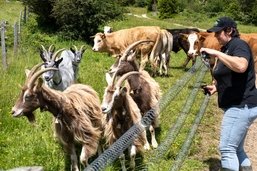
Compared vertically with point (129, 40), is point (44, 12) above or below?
below

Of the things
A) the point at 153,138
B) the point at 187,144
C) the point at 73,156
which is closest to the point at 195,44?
the point at 187,144

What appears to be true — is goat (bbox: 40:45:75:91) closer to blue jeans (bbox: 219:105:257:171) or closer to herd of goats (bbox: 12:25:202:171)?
herd of goats (bbox: 12:25:202:171)

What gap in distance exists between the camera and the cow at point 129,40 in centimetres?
1434

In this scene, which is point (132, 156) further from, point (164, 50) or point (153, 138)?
point (164, 50)

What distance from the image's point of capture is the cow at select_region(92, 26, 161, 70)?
14.3m

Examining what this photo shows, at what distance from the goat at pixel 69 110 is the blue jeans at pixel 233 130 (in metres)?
1.98

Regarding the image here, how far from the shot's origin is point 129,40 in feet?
49.3

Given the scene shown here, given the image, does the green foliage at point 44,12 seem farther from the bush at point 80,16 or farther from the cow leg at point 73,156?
the cow leg at point 73,156

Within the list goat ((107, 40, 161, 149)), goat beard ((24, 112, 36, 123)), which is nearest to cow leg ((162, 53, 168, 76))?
goat ((107, 40, 161, 149))

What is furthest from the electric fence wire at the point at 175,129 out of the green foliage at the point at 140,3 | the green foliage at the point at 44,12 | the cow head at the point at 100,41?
the green foliage at the point at 140,3

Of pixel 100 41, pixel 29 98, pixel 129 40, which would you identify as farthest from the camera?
pixel 100 41

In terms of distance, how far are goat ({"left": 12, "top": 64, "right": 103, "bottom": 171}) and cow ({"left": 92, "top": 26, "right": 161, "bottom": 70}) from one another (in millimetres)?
7420

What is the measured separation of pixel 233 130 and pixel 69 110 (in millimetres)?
2259

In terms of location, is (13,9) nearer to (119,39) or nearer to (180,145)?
(119,39)
